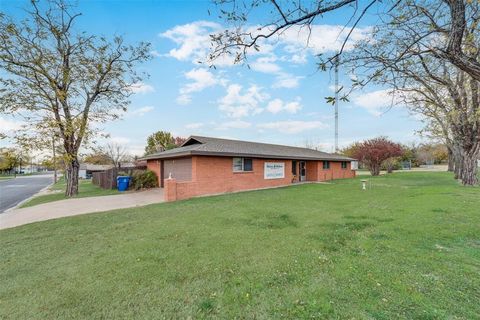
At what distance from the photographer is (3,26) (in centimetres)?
1160

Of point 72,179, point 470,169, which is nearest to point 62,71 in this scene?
point 72,179

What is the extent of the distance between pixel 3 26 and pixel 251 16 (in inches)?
620

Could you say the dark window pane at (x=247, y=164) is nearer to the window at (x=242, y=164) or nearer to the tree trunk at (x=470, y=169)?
the window at (x=242, y=164)

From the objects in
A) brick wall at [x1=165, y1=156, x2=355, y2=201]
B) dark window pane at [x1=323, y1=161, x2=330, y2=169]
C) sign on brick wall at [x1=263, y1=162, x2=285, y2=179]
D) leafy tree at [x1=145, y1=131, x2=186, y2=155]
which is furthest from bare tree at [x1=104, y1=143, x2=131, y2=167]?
dark window pane at [x1=323, y1=161, x2=330, y2=169]

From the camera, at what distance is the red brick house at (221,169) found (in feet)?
40.0

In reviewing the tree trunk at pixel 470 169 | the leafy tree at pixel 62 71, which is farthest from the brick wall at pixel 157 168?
the tree trunk at pixel 470 169

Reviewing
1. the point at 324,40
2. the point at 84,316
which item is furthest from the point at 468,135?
the point at 84,316

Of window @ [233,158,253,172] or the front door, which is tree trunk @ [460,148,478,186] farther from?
window @ [233,158,253,172]

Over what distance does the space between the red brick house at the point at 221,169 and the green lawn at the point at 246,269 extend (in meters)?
5.43

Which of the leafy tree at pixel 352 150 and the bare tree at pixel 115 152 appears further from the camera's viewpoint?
the bare tree at pixel 115 152

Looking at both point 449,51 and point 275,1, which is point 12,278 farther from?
point 449,51

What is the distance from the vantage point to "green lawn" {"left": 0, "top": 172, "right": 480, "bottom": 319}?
106 inches

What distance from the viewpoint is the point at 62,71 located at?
42.9 feet

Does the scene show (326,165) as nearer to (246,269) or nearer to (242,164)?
(242,164)
